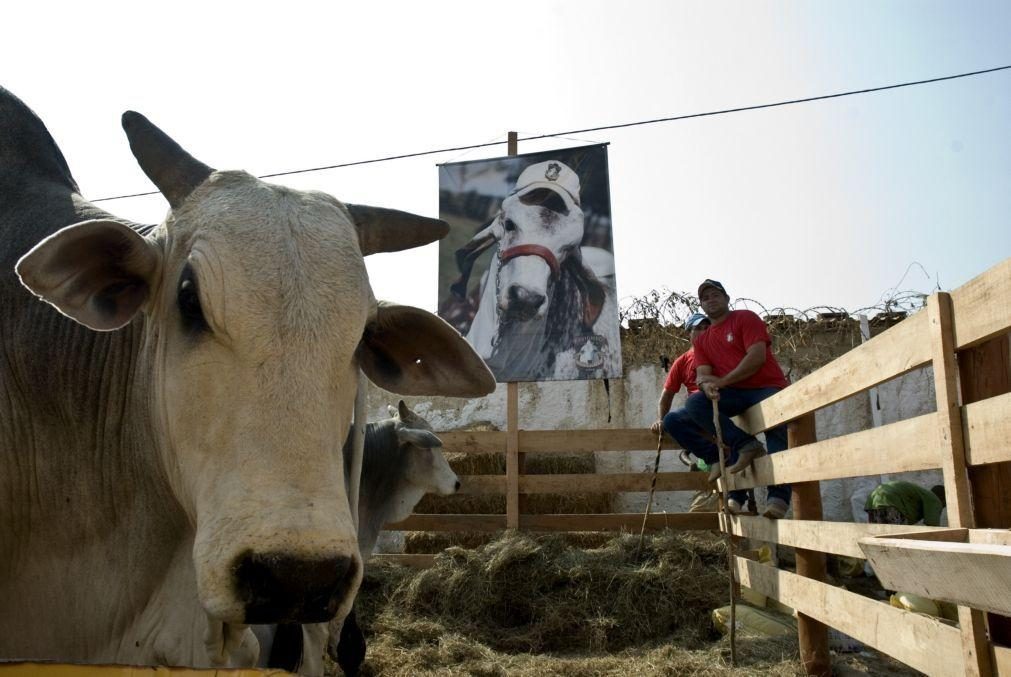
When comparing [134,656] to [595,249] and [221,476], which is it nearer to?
[221,476]

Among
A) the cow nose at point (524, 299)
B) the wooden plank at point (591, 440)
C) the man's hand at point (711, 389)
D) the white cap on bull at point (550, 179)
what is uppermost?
the white cap on bull at point (550, 179)

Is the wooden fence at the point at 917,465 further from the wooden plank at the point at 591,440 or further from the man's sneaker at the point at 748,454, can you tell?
the wooden plank at the point at 591,440

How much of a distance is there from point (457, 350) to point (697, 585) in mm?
4268

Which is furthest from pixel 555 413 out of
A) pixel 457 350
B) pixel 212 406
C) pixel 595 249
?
pixel 212 406

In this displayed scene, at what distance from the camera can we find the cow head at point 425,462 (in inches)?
297

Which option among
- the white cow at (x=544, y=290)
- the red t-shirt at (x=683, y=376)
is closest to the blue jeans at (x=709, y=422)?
the red t-shirt at (x=683, y=376)

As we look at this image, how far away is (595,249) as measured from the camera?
825 centimetres

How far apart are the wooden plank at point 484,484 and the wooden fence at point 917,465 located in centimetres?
301

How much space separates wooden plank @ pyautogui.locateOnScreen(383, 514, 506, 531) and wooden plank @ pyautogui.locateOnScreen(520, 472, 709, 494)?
1.45 ft

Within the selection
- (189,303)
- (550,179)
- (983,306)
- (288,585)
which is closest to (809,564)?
(983,306)

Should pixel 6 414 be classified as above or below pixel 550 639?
above

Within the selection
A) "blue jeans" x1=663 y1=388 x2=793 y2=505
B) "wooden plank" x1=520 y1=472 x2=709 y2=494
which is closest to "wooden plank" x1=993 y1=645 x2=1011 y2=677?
"blue jeans" x1=663 y1=388 x2=793 y2=505

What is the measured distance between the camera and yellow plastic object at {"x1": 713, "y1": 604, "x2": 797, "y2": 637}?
531 cm

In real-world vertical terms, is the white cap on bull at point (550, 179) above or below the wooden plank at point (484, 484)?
above
